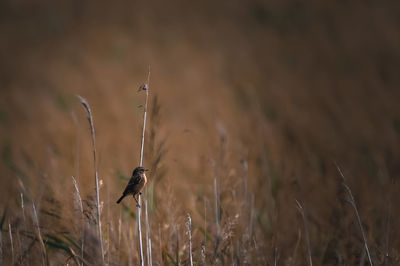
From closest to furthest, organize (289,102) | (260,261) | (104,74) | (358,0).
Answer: (260,261) → (289,102) → (104,74) → (358,0)

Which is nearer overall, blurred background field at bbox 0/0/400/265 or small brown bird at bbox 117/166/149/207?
small brown bird at bbox 117/166/149/207

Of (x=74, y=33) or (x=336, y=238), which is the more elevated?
(x=74, y=33)

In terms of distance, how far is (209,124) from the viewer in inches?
160

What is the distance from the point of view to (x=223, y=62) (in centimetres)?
611

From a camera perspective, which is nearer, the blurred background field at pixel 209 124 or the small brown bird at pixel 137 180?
the small brown bird at pixel 137 180

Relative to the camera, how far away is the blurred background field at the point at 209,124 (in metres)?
1.43

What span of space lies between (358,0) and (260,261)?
254 inches

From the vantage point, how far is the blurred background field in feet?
4.70

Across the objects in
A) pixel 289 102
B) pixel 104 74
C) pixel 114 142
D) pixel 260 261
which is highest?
pixel 104 74

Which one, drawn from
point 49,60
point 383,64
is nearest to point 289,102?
point 383,64

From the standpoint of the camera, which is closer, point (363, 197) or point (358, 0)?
point (363, 197)

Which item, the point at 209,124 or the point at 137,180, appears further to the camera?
the point at 209,124

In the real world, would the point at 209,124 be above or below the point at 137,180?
above

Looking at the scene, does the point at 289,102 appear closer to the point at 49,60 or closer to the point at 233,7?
the point at 233,7
